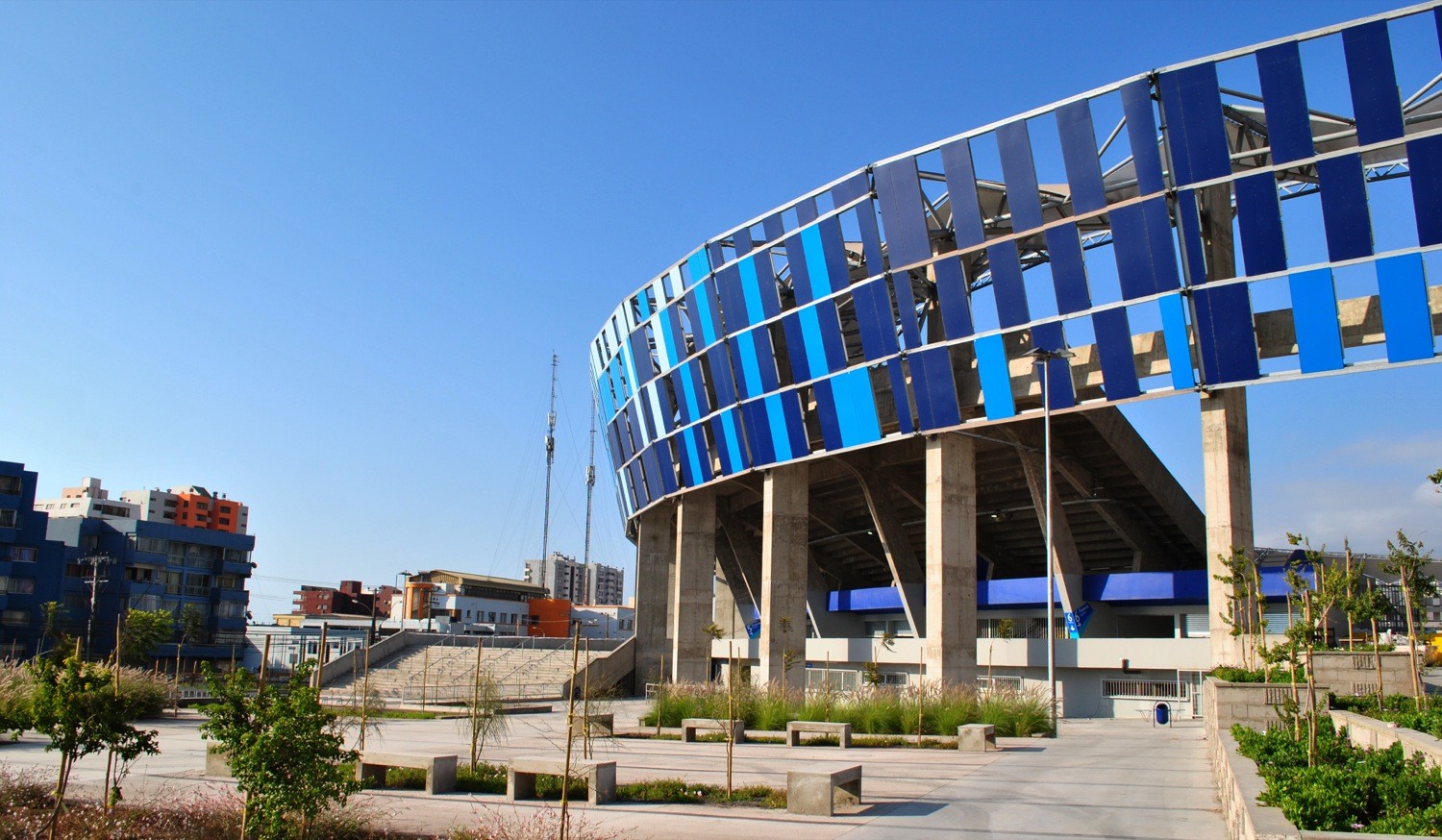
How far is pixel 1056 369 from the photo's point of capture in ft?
105

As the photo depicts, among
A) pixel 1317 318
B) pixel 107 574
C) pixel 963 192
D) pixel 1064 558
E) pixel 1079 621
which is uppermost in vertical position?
pixel 963 192

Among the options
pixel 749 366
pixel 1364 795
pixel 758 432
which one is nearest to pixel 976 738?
pixel 1364 795

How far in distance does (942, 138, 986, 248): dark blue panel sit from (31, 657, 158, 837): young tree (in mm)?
26428

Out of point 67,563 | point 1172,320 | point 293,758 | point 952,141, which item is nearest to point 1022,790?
point 293,758

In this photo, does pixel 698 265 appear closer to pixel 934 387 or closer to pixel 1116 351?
pixel 934 387

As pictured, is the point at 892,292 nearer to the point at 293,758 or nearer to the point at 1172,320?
the point at 1172,320

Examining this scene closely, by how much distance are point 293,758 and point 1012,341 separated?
98.8ft

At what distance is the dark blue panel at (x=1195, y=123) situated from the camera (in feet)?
90.9

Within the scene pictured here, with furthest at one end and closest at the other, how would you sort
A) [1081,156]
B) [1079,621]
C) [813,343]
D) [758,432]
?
[758,432], [1079,621], [813,343], [1081,156]

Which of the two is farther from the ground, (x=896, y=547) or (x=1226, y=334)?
(x=1226, y=334)

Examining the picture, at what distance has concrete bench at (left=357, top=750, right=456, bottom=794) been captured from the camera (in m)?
16.1

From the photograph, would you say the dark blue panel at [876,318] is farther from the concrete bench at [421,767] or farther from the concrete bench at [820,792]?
the concrete bench at [421,767]

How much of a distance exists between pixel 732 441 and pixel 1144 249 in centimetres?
1977

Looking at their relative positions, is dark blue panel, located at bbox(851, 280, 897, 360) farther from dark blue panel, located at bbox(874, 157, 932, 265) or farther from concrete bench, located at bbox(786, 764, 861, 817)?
concrete bench, located at bbox(786, 764, 861, 817)
